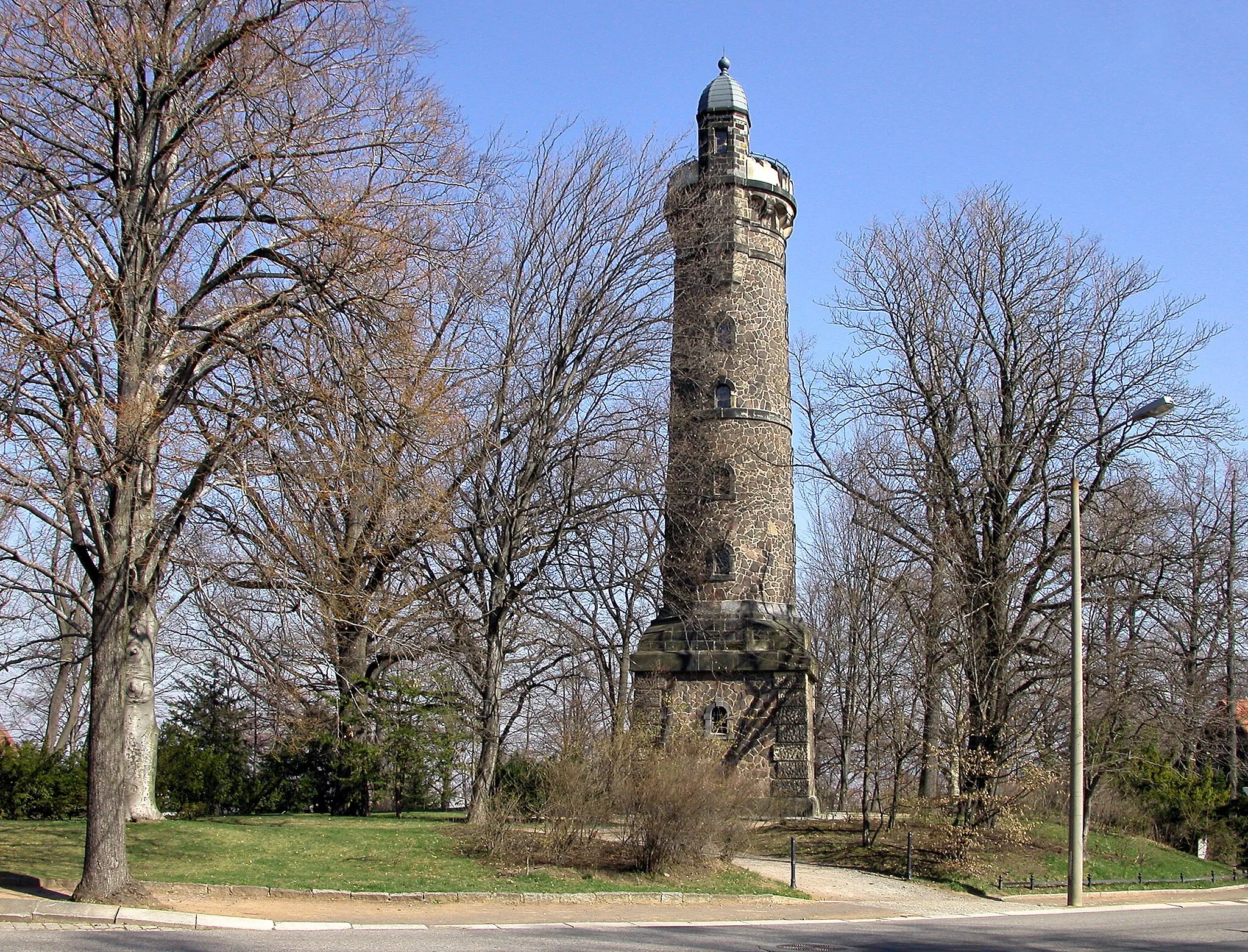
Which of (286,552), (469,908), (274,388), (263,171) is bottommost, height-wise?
(469,908)

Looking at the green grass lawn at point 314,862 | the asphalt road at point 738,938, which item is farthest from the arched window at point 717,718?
the asphalt road at point 738,938

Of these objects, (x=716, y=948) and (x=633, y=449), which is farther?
(x=633, y=449)

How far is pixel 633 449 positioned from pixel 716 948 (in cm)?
1294

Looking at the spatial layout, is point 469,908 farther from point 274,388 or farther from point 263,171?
point 263,171

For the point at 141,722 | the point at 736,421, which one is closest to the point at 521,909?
the point at 141,722

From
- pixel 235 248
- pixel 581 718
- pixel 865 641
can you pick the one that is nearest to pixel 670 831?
pixel 581 718

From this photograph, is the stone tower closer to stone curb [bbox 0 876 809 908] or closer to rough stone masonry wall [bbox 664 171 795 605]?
rough stone masonry wall [bbox 664 171 795 605]

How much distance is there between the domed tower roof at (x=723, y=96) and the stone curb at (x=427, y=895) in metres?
19.6

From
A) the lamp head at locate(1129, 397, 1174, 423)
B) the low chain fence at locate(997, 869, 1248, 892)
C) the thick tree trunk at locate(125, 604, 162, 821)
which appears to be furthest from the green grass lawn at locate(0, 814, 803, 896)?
the lamp head at locate(1129, 397, 1174, 423)

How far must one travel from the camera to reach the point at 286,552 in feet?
43.8

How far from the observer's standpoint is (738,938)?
40.2ft

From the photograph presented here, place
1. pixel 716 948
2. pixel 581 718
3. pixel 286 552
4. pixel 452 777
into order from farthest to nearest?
pixel 452 777
pixel 581 718
pixel 286 552
pixel 716 948

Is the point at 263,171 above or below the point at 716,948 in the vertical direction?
above

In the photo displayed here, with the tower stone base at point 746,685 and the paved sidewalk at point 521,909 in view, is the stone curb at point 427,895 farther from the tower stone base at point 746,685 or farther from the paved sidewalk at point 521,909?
the tower stone base at point 746,685
